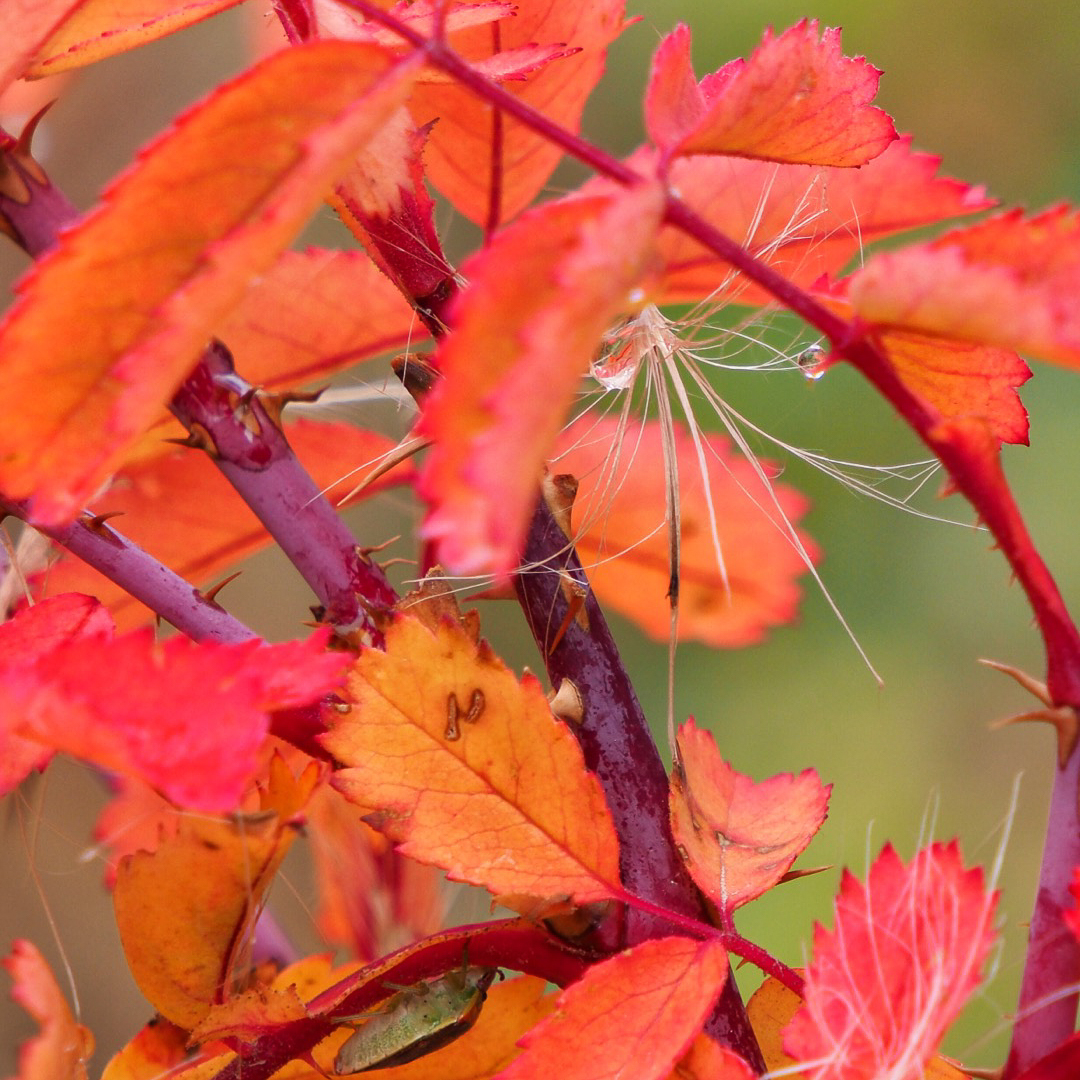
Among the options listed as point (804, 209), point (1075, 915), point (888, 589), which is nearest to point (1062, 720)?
point (1075, 915)

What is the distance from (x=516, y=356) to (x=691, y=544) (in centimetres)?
27

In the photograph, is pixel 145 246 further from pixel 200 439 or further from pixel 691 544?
pixel 691 544

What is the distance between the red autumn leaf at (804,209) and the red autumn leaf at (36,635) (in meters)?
0.14

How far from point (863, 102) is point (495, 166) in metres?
0.09

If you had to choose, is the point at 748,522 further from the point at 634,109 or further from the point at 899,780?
the point at 634,109

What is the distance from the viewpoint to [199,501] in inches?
12.5

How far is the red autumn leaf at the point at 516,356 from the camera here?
0.37 ft

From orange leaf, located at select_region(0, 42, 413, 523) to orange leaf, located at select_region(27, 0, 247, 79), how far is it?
63 millimetres

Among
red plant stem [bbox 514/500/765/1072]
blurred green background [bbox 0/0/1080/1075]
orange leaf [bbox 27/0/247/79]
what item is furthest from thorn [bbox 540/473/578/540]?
blurred green background [bbox 0/0/1080/1075]

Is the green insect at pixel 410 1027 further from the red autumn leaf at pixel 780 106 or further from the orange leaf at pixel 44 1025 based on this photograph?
the red autumn leaf at pixel 780 106

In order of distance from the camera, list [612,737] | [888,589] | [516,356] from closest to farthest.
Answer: [516,356]
[612,737]
[888,589]

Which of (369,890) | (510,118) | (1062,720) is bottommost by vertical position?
(369,890)

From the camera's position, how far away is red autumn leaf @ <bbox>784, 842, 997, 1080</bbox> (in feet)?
0.57

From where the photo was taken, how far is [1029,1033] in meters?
0.19
